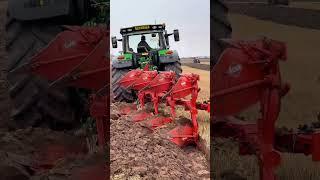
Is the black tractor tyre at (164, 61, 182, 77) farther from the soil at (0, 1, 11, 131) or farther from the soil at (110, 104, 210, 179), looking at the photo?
the soil at (0, 1, 11, 131)

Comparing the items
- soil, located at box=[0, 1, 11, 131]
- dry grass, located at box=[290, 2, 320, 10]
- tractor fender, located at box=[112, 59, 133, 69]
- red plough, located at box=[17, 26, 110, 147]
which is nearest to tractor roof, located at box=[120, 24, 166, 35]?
tractor fender, located at box=[112, 59, 133, 69]

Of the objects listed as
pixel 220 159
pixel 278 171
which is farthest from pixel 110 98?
pixel 278 171

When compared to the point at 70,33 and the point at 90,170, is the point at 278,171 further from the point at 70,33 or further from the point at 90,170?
the point at 70,33

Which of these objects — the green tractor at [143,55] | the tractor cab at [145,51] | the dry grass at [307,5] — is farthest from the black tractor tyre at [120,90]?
the dry grass at [307,5]

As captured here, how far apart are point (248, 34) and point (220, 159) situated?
33.1 inches

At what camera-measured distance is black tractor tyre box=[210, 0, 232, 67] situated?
2.85 m

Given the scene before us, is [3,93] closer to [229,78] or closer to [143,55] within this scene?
[229,78]

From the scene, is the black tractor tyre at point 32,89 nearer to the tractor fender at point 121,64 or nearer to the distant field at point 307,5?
the tractor fender at point 121,64

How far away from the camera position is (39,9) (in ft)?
8.42

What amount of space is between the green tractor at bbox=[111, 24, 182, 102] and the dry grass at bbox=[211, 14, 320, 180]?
2.39ft

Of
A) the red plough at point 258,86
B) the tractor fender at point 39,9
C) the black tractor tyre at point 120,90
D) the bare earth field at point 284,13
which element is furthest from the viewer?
the black tractor tyre at point 120,90

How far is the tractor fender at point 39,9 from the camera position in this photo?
8.37 ft

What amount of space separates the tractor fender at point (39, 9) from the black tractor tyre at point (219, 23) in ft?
2.86

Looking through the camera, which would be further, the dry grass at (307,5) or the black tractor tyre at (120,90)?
the black tractor tyre at (120,90)
